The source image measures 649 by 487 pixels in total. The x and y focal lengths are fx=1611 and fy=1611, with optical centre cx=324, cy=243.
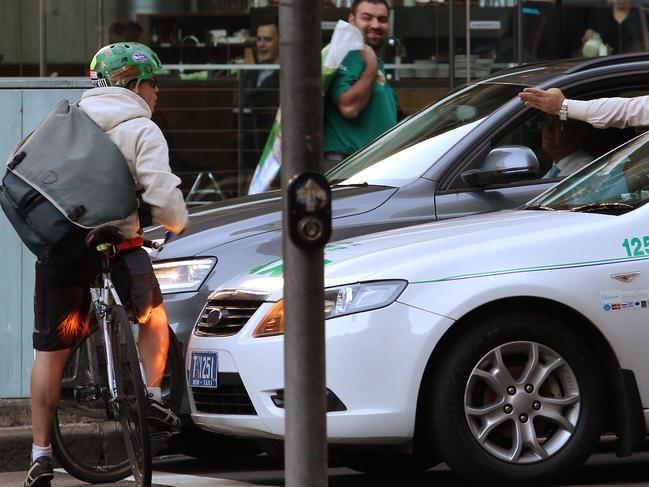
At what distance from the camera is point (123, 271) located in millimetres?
6465

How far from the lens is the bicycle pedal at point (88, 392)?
6625 millimetres

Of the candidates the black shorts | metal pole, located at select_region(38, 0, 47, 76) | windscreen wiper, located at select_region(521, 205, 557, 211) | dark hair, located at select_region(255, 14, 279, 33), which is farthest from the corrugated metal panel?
dark hair, located at select_region(255, 14, 279, 33)

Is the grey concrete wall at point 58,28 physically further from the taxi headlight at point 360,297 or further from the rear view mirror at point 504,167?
the taxi headlight at point 360,297

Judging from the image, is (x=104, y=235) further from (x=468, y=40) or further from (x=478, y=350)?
(x=468, y=40)

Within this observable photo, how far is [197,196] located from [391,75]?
1734mm

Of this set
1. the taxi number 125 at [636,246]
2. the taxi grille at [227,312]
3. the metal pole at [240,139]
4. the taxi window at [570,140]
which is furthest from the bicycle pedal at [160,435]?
the metal pole at [240,139]

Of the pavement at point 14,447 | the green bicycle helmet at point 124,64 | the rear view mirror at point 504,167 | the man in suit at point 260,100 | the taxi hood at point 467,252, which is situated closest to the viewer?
the taxi hood at point 467,252

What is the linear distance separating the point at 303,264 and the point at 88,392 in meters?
2.32

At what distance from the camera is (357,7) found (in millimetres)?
9438

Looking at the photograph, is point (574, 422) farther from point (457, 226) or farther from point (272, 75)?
point (272, 75)

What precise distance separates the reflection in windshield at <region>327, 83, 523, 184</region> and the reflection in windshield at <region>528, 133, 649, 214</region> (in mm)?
778

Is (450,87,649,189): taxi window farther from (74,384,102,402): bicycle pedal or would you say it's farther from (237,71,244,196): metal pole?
(237,71,244,196): metal pole

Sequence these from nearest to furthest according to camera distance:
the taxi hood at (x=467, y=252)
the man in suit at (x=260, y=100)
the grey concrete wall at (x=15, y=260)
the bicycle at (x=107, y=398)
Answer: the taxi hood at (x=467, y=252), the bicycle at (x=107, y=398), the grey concrete wall at (x=15, y=260), the man in suit at (x=260, y=100)

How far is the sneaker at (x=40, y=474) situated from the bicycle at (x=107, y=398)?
0.32m
